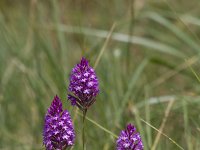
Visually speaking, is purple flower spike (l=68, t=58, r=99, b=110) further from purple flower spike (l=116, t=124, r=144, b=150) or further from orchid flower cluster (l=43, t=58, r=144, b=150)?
purple flower spike (l=116, t=124, r=144, b=150)

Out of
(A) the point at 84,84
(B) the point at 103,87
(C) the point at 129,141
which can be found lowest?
(C) the point at 129,141

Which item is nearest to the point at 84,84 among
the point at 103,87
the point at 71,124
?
the point at 71,124

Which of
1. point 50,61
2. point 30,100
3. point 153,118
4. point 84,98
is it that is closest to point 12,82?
point 30,100

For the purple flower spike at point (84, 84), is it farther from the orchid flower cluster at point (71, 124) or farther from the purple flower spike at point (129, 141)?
the purple flower spike at point (129, 141)

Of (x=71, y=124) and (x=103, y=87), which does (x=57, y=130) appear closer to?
(x=71, y=124)

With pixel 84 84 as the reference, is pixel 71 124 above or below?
below

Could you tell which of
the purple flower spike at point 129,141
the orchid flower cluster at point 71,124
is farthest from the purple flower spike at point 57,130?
the purple flower spike at point 129,141

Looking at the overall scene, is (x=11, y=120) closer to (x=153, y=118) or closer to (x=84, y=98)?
(x=153, y=118)
